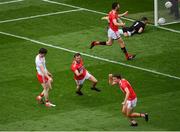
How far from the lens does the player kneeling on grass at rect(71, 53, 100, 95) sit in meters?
32.3

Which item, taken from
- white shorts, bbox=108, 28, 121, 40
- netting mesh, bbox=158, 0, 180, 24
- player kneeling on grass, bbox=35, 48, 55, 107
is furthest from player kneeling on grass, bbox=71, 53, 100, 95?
netting mesh, bbox=158, 0, 180, 24

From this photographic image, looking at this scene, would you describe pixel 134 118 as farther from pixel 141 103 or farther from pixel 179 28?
pixel 179 28

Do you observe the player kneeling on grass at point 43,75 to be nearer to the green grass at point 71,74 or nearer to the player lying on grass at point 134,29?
the green grass at point 71,74

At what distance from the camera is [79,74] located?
32375 millimetres

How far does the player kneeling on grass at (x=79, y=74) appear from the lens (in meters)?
32.3

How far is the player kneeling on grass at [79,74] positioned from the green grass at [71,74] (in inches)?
16.9

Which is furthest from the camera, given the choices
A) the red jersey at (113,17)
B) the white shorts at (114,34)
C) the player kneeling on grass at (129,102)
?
the white shorts at (114,34)

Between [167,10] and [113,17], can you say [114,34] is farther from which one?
[167,10]

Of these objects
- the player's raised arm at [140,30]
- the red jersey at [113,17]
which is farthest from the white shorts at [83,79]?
the player's raised arm at [140,30]

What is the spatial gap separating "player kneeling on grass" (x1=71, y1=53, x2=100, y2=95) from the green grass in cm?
43

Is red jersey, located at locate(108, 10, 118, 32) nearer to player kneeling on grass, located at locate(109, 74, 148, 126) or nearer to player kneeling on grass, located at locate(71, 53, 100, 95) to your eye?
player kneeling on grass, located at locate(71, 53, 100, 95)

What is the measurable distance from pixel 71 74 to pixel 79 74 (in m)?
2.96

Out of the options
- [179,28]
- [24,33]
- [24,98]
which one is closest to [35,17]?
[24,33]

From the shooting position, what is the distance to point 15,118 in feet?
99.9
